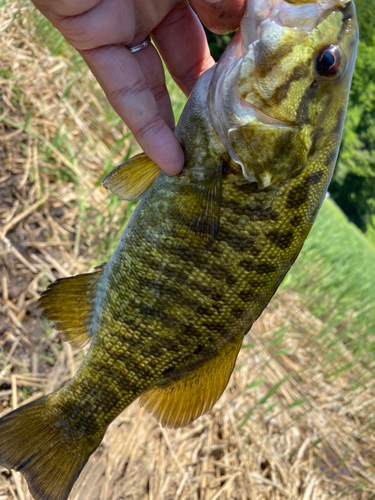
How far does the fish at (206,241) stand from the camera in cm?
134

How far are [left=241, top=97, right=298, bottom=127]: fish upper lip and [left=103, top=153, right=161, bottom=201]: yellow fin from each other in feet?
1.40

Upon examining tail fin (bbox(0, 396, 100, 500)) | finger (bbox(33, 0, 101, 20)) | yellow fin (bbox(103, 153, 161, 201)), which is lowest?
tail fin (bbox(0, 396, 100, 500))

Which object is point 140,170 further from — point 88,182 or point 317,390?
point 317,390

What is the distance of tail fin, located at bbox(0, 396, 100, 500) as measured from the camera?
1.55 m

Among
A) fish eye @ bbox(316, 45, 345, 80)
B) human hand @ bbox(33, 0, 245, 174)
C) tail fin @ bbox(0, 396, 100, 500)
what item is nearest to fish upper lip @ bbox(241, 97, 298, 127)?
fish eye @ bbox(316, 45, 345, 80)

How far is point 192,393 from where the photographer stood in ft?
5.36

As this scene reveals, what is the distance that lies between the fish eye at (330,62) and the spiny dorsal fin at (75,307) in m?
1.16

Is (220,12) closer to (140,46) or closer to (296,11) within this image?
(296,11)

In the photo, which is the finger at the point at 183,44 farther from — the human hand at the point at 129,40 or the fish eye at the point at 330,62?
the fish eye at the point at 330,62

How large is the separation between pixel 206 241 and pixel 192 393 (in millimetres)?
686

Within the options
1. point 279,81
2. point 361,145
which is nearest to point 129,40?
point 279,81

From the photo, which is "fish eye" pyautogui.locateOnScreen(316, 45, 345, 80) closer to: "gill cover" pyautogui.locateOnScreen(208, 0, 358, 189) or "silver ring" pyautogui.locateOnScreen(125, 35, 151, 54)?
"gill cover" pyautogui.locateOnScreen(208, 0, 358, 189)

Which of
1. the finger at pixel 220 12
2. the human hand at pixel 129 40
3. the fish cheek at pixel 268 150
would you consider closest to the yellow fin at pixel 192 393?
the fish cheek at pixel 268 150

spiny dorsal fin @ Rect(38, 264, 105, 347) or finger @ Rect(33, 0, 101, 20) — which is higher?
finger @ Rect(33, 0, 101, 20)
